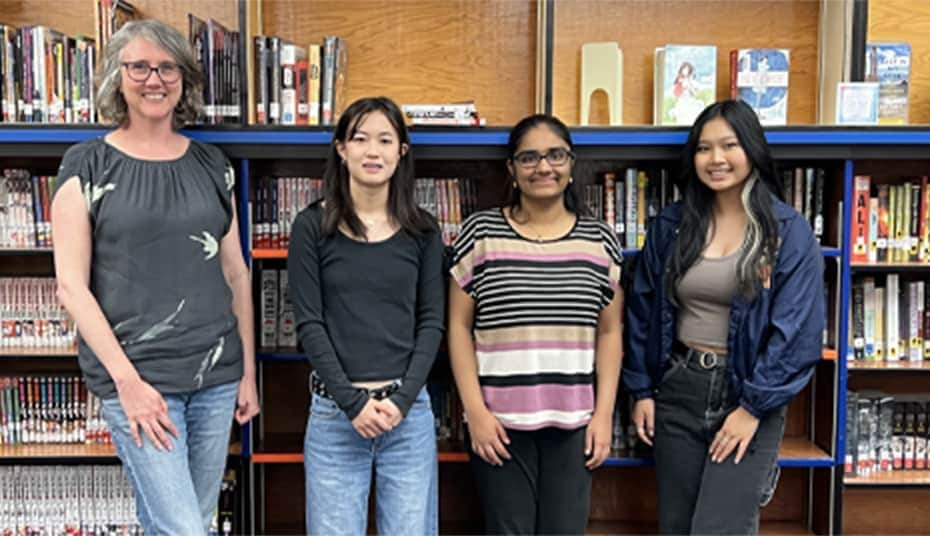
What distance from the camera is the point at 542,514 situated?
2156mm

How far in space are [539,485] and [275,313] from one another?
1.07 meters

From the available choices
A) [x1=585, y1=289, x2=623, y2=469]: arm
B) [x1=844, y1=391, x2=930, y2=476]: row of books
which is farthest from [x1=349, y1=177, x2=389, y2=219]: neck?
[x1=844, y1=391, x2=930, y2=476]: row of books

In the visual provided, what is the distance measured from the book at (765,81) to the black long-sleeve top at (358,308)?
1.33m

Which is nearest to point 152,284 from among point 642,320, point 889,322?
point 642,320

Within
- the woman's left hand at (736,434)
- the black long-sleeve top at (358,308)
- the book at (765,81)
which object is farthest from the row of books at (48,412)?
the book at (765,81)

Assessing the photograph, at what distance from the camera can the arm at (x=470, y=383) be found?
7.00 feet

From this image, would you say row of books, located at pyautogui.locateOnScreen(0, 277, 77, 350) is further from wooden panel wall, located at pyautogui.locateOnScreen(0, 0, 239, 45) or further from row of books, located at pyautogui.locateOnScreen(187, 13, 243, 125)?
wooden panel wall, located at pyautogui.locateOnScreen(0, 0, 239, 45)

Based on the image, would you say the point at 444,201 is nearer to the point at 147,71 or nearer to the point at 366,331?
the point at 366,331

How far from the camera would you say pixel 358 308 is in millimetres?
1999

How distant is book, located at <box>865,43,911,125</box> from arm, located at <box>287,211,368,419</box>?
193 centimetres

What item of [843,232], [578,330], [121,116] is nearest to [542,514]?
[578,330]

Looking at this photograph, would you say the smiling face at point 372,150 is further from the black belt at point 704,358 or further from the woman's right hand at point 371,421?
the black belt at point 704,358

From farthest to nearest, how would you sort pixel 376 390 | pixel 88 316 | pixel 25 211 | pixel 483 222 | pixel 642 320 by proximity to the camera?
pixel 25 211 → pixel 642 320 → pixel 483 222 → pixel 376 390 → pixel 88 316

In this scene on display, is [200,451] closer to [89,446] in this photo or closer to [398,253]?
[398,253]
